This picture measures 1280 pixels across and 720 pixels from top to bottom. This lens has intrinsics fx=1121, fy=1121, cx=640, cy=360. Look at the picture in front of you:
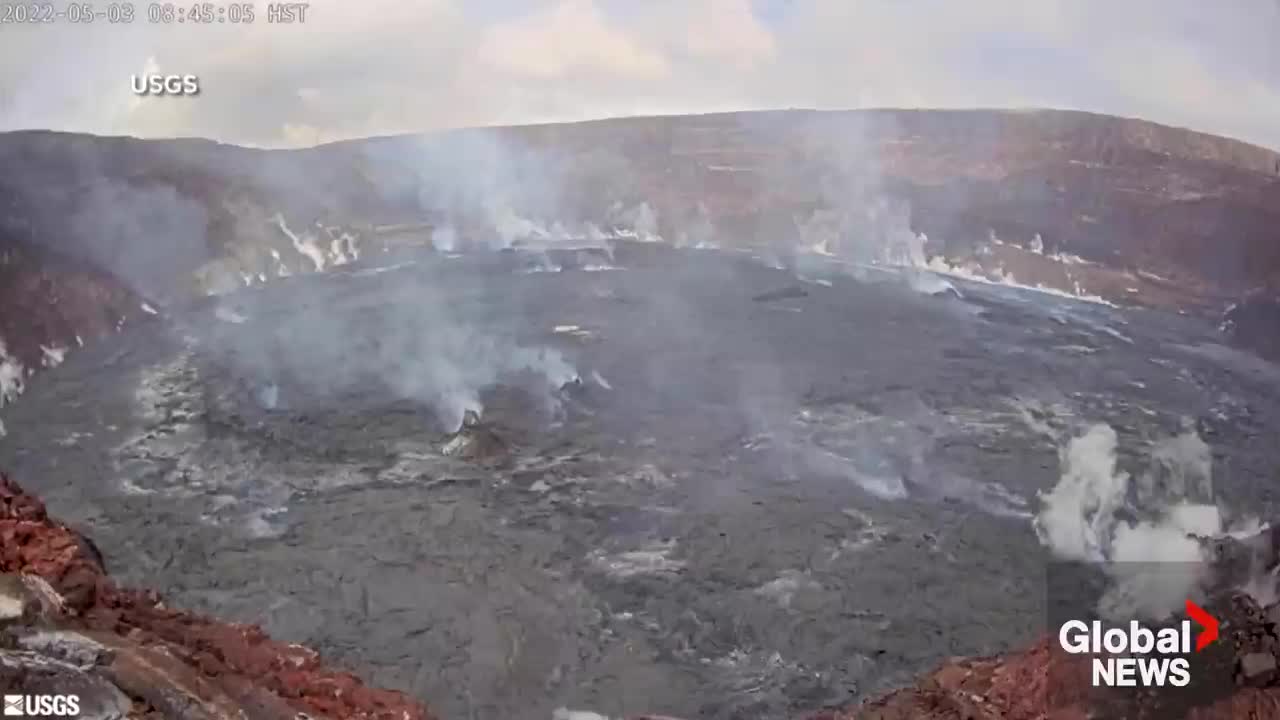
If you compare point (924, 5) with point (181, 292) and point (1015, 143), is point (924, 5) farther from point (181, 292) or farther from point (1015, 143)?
point (181, 292)

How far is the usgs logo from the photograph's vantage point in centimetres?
365

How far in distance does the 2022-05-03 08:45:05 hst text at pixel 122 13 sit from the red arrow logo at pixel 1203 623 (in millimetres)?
3652

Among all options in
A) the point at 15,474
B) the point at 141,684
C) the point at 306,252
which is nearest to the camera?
the point at 141,684

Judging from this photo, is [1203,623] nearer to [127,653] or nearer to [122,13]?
[127,653]

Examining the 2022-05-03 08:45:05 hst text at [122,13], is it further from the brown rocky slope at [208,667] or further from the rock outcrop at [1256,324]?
the rock outcrop at [1256,324]

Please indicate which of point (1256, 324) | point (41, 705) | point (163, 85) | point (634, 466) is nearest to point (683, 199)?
point (634, 466)

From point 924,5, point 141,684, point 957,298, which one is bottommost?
point 141,684

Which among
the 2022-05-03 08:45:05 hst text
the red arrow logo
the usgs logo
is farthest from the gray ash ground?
the 2022-05-03 08:45:05 hst text

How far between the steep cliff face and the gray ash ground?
120mm

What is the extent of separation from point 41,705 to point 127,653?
0.94 feet

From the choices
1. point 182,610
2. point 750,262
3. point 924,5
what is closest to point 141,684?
point 182,610

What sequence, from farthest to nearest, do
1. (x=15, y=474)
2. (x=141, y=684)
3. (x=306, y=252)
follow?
(x=306, y=252)
(x=15, y=474)
(x=141, y=684)

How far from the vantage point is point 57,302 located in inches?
146

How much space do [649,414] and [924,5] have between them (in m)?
1.70
